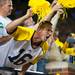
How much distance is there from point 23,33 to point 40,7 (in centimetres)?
38

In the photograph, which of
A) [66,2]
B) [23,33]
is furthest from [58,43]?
[23,33]

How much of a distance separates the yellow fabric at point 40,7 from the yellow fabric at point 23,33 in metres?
0.28

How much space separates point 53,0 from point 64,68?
0.57 metres

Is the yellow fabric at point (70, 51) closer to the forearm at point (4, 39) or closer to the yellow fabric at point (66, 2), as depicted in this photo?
the yellow fabric at point (66, 2)

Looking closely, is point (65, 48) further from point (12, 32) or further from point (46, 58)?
point (12, 32)

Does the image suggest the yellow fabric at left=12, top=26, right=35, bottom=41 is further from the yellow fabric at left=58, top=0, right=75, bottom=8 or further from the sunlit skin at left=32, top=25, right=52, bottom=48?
the yellow fabric at left=58, top=0, right=75, bottom=8

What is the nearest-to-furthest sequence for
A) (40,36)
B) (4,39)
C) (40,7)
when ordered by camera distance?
(4,39) → (40,36) → (40,7)

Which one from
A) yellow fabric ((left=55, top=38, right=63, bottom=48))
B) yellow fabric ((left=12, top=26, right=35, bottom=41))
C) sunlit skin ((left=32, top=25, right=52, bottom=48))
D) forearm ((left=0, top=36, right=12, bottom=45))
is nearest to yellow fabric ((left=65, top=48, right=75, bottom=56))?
yellow fabric ((left=55, top=38, right=63, bottom=48))

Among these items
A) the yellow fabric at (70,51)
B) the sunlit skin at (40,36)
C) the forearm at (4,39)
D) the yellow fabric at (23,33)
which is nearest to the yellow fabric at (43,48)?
the sunlit skin at (40,36)

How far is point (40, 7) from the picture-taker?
263cm

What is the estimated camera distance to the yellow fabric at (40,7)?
2.62m

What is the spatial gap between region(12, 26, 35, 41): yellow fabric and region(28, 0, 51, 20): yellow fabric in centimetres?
28

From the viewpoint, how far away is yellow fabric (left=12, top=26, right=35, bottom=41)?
7.61 feet

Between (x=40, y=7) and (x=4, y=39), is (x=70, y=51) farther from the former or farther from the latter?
(x=4, y=39)
